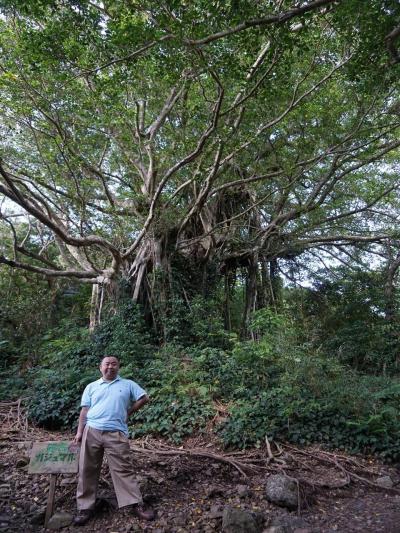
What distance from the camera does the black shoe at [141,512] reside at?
11.2 feet

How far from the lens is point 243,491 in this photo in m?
3.94

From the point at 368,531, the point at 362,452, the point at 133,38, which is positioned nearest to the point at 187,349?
the point at 362,452

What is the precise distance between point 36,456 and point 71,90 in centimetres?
670

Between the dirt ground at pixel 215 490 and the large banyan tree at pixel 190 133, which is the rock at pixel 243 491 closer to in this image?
the dirt ground at pixel 215 490

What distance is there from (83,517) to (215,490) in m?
1.27

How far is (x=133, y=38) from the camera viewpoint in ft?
15.7

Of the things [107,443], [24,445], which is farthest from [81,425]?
[24,445]

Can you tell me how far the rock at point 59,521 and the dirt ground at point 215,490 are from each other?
0.05 metres

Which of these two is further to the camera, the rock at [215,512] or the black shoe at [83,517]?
the rock at [215,512]

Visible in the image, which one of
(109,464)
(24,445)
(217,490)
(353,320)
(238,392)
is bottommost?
(217,490)

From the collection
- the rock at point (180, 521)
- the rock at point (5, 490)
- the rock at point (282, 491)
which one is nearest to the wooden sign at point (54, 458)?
the rock at point (5, 490)

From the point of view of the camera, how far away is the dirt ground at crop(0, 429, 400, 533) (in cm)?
345

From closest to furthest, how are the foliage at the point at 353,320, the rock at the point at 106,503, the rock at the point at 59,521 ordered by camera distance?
the rock at the point at 59,521, the rock at the point at 106,503, the foliage at the point at 353,320

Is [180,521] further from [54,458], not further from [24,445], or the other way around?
[24,445]
